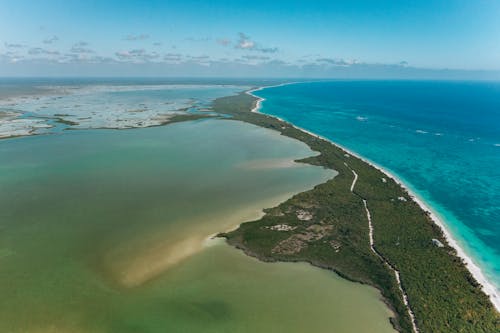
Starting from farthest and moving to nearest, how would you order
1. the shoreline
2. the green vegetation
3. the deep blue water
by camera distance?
the deep blue water → the shoreline → the green vegetation

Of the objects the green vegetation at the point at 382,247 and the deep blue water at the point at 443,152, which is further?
the deep blue water at the point at 443,152

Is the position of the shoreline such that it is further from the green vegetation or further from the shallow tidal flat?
the shallow tidal flat

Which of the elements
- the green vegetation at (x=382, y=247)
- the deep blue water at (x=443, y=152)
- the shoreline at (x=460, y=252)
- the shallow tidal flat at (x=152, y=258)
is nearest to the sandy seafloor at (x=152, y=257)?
the shallow tidal flat at (x=152, y=258)

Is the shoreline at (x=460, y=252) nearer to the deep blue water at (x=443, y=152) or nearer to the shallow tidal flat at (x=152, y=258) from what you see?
the deep blue water at (x=443, y=152)

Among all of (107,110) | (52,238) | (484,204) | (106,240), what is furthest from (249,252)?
(107,110)

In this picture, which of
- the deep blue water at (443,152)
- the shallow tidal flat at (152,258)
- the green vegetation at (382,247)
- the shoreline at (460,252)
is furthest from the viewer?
the deep blue water at (443,152)

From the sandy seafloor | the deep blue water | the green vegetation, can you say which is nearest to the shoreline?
the green vegetation

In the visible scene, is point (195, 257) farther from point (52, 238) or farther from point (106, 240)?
point (52, 238)

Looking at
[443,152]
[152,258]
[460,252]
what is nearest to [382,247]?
[460,252]
